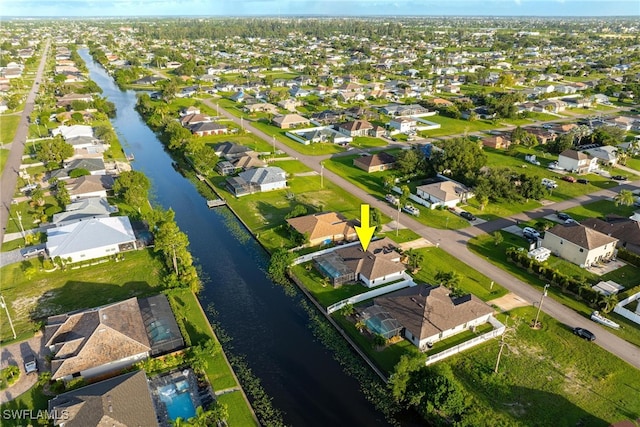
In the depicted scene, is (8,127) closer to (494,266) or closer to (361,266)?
(361,266)

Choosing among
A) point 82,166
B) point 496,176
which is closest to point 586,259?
point 496,176

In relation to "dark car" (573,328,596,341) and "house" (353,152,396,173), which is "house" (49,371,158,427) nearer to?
"dark car" (573,328,596,341)

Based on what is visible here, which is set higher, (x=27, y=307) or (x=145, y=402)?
(x=145, y=402)

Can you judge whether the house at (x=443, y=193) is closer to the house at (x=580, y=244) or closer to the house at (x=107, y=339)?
the house at (x=580, y=244)

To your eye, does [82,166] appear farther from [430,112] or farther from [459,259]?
[430,112]

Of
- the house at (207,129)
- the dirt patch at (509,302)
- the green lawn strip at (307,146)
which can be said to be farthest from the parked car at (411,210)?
the house at (207,129)

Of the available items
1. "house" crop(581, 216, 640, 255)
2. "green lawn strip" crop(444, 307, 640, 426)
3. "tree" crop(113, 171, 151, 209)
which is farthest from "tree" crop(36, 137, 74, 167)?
"house" crop(581, 216, 640, 255)
